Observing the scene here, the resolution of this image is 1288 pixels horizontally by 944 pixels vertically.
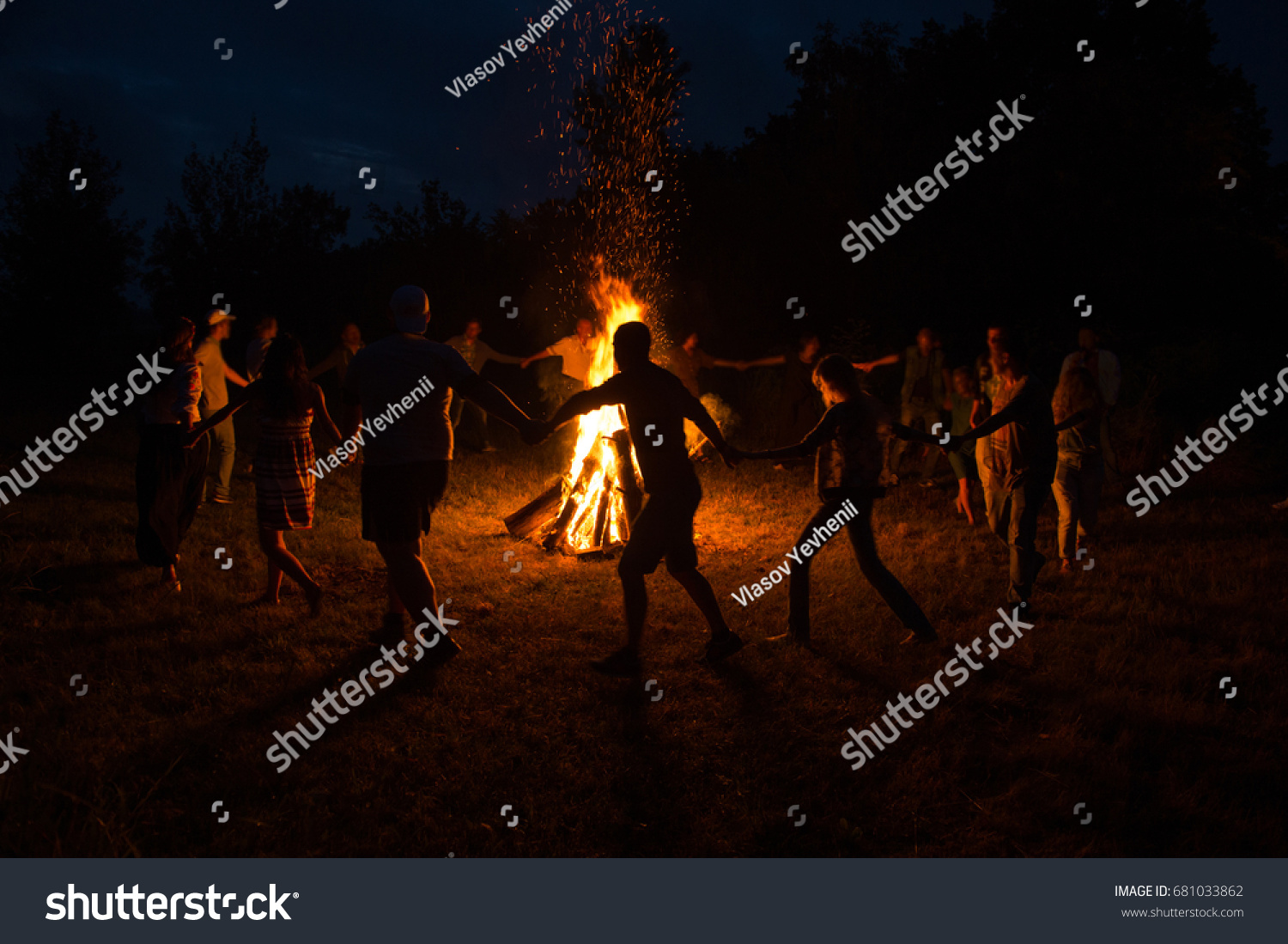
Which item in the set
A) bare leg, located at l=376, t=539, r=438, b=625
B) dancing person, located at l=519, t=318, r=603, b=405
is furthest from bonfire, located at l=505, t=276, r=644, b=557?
bare leg, located at l=376, t=539, r=438, b=625

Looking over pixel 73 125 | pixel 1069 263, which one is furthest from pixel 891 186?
pixel 73 125

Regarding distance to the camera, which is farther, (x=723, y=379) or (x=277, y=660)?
(x=723, y=379)

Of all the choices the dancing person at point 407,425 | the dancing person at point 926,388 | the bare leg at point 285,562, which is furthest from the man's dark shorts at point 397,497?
the dancing person at point 926,388

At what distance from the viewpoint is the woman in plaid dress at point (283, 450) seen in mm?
5699

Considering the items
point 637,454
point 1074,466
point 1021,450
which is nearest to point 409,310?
point 637,454

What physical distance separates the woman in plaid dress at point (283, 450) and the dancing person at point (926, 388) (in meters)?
6.78

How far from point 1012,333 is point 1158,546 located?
3.37 meters

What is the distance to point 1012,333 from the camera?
5926 mm

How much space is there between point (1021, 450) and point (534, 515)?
472 cm

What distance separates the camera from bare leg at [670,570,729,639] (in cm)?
503

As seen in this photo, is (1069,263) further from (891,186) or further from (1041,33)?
(1041,33)

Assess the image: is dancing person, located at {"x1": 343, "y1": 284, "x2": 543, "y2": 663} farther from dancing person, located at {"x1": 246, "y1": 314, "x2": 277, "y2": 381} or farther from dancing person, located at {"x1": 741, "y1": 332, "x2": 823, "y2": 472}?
dancing person, located at {"x1": 741, "y1": 332, "x2": 823, "y2": 472}

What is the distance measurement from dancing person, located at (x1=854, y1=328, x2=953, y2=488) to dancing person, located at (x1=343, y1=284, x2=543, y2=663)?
6542 mm

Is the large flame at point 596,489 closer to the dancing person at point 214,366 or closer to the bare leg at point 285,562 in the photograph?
the bare leg at point 285,562
